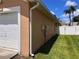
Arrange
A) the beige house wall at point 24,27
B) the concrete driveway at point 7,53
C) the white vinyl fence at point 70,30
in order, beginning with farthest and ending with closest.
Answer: the white vinyl fence at point 70,30 < the beige house wall at point 24,27 < the concrete driveway at point 7,53

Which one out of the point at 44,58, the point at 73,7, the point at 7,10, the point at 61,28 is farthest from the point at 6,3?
the point at 73,7

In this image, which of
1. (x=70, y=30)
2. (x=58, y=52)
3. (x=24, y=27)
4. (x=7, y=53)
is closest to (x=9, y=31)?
(x=24, y=27)

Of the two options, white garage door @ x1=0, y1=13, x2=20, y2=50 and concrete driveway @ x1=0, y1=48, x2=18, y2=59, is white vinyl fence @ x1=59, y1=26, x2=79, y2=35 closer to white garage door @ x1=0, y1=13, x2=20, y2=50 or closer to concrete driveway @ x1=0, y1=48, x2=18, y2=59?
white garage door @ x1=0, y1=13, x2=20, y2=50

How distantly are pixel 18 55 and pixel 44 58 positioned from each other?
1427mm

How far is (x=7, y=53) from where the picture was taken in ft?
25.7

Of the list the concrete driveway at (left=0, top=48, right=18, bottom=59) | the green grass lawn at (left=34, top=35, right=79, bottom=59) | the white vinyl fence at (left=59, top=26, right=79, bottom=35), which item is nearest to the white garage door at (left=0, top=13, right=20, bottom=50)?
the concrete driveway at (left=0, top=48, right=18, bottom=59)

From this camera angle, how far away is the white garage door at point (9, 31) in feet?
27.1

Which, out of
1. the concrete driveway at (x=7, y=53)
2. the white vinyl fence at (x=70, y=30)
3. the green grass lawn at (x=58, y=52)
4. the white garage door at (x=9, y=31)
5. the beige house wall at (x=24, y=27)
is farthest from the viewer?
the white vinyl fence at (x=70, y=30)

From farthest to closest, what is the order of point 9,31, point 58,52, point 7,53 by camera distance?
point 58,52 → point 9,31 → point 7,53

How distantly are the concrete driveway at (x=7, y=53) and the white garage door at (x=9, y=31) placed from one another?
0.25 metres

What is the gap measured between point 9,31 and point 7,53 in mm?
1486

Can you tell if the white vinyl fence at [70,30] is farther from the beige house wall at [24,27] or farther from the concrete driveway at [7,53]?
the beige house wall at [24,27]

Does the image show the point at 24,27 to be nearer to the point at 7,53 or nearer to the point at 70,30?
the point at 7,53

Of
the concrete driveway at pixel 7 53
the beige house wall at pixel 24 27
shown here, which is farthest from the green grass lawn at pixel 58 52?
the concrete driveway at pixel 7 53
